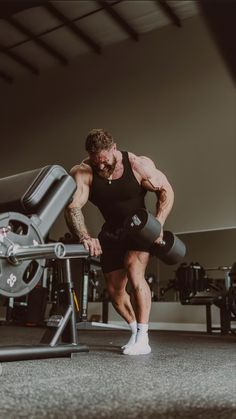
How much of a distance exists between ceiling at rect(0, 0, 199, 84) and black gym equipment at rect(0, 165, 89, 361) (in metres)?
5.31

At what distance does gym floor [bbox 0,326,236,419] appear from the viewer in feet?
3.07

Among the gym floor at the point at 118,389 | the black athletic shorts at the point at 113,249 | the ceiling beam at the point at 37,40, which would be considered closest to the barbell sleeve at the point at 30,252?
the gym floor at the point at 118,389

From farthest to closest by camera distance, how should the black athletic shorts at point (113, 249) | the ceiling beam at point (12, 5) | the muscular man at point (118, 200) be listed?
the ceiling beam at point (12, 5) < the black athletic shorts at point (113, 249) < the muscular man at point (118, 200)

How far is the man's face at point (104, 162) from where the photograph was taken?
2.44 metres

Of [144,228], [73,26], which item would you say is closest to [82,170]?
[144,228]

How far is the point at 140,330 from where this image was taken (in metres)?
2.31

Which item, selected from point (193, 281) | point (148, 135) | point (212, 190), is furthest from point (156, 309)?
point (148, 135)

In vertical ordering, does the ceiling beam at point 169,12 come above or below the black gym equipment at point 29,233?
above

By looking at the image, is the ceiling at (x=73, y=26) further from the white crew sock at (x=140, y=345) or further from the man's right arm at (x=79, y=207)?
the white crew sock at (x=140, y=345)

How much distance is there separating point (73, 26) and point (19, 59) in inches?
52.8

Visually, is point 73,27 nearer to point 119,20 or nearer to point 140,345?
point 119,20

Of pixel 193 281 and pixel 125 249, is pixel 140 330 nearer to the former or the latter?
pixel 125 249

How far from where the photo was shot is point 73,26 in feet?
23.6

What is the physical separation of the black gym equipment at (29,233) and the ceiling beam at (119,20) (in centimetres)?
580
